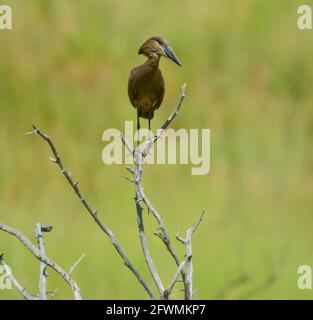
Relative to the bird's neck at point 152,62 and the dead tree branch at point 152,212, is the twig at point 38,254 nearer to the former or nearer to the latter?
the dead tree branch at point 152,212

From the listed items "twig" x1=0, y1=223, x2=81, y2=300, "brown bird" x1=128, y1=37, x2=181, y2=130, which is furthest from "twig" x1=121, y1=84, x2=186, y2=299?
"brown bird" x1=128, y1=37, x2=181, y2=130

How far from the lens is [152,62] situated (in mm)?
3502

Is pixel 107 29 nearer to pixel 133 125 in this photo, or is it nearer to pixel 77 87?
pixel 77 87

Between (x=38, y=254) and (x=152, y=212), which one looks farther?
(x=152, y=212)

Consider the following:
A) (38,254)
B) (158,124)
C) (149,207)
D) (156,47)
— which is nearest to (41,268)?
(38,254)

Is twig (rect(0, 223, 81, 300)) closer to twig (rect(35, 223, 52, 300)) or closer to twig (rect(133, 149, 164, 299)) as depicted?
twig (rect(35, 223, 52, 300))

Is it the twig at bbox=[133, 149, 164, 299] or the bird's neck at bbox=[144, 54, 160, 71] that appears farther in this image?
the bird's neck at bbox=[144, 54, 160, 71]

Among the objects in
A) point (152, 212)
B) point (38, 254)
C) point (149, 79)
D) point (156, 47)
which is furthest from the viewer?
point (149, 79)

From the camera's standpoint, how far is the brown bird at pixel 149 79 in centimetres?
344

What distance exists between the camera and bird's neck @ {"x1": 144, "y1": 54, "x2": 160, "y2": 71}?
347cm

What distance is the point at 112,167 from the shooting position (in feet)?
23.6

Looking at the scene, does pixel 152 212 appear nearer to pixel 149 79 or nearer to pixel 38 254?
pixel 38 254

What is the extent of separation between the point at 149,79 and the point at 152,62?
0.14m
